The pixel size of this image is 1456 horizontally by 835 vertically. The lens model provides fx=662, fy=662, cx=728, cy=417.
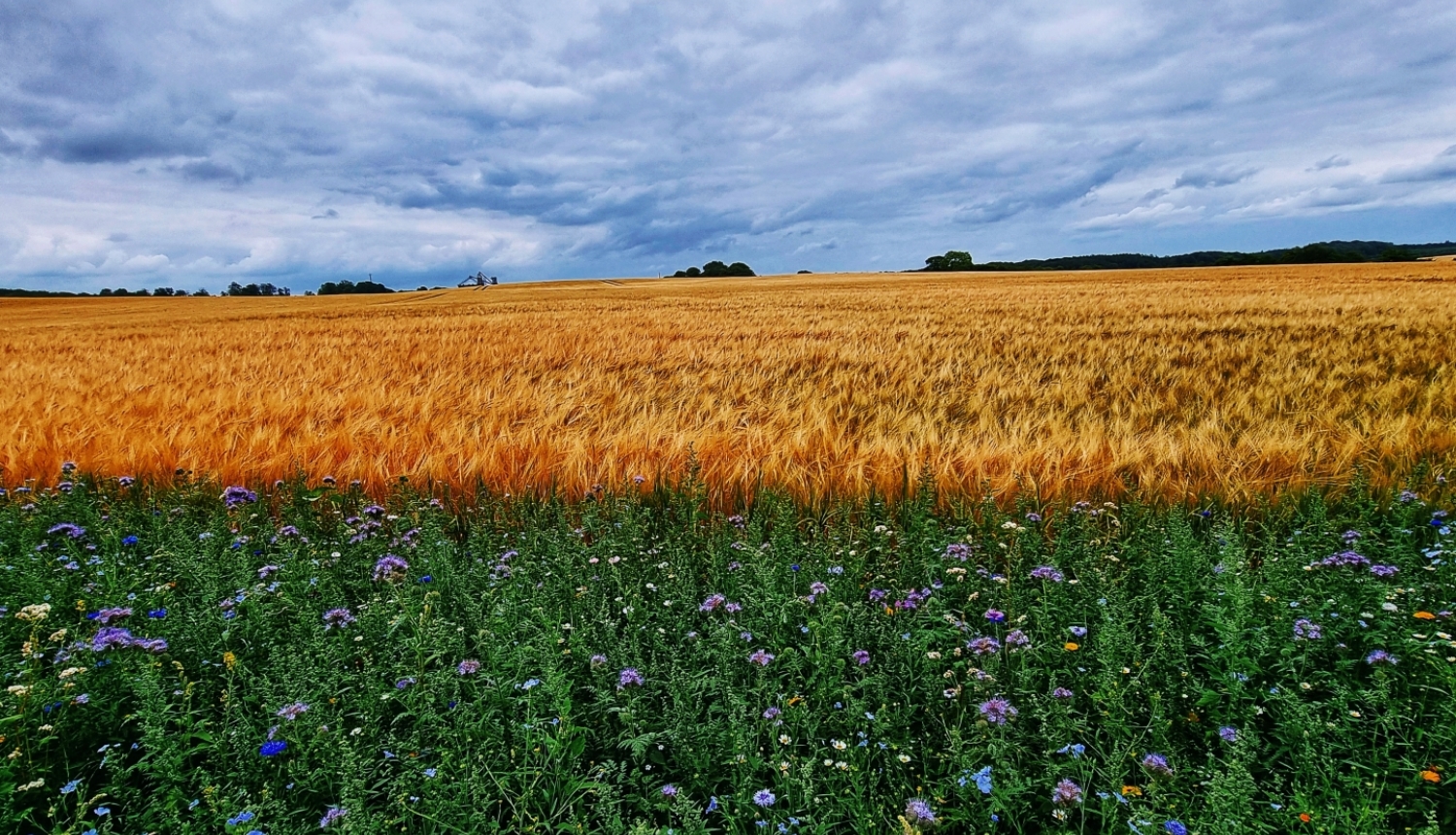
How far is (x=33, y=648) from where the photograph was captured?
2.17 metres

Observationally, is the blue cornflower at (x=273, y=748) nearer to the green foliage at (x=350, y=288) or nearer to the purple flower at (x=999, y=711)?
the purple flower at (x=999, y=711)

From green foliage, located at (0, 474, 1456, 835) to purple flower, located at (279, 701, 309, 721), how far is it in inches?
1.9

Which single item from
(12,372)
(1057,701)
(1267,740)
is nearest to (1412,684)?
(1267,740)

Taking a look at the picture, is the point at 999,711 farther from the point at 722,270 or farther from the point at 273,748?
the point at 722,270

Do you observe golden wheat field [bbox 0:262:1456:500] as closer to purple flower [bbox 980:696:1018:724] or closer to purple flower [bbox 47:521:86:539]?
purple flower [bbox 47:521:86:539]

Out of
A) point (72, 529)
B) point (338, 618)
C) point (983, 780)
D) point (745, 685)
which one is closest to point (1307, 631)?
point (983, 780)

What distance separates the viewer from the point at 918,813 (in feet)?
5.07

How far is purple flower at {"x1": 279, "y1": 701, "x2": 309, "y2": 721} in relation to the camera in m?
1.91

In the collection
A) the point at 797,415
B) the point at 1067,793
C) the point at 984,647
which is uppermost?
the point at 797,415

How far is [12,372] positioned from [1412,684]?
14.1 meters

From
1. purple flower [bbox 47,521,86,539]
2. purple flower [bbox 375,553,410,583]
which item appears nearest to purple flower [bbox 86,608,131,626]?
purple flower [bbox 375,553,410,583]

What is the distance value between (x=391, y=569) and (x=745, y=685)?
1745mm

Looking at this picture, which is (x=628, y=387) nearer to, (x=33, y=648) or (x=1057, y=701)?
(x=33, y=648)

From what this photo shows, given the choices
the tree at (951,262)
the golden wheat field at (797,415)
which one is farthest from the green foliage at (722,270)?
the golden wheat field at (797,415)
